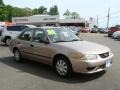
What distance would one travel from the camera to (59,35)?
28.5ft

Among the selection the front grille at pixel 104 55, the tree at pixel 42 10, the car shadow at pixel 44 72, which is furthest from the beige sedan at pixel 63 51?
the tree at pixel 42 10

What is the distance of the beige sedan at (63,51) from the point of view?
725cm

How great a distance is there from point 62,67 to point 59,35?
1.38 meters

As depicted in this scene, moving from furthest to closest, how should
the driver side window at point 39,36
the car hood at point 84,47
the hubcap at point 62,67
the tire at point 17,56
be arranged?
the tire at point 17,56, the driver side window at point 39,36, the hubcap at point 62,67, the car hood at point 84,47

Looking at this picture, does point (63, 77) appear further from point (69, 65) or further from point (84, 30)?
point (84, 30)

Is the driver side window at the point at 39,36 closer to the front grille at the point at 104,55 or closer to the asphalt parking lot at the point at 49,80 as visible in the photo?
the asphalt parking lot at the point at 49,80

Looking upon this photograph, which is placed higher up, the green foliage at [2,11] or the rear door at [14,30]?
the green foliage at [2,11]

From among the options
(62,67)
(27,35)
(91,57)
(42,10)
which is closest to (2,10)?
(42,10)

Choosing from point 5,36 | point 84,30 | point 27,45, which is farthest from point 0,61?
point 84,30

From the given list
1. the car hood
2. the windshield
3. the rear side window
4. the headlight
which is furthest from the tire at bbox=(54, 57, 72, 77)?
the rear side window

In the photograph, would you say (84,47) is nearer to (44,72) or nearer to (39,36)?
(44,72)

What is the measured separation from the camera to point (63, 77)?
7.78m

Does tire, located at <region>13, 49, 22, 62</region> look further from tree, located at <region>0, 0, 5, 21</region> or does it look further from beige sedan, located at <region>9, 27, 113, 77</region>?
tree, located at <region>0, 0, 5, 21</region>

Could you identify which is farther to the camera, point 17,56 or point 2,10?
point 2,10
